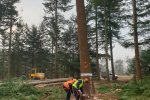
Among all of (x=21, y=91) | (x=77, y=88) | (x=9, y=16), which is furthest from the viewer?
(x=9, y=16)

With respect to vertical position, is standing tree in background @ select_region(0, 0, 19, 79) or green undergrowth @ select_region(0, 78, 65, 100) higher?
standing tree in background @ select_region(0, 0, 19, 79)

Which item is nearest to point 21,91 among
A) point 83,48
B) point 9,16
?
point 83,48

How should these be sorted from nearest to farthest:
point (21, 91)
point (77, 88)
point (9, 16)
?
point (77, 88), point (21, 91), point (9, 16)

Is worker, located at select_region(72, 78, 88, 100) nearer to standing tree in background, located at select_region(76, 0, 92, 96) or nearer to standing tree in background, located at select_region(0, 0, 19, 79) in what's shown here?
standing tree in background, located at select_region(76, 0, 92, 96)

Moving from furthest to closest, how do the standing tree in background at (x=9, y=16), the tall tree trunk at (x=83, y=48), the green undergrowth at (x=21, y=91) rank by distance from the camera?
the standing tree in background at (x=9, y=16) < the green undergrowth at (x=21, y=91) < the tall tree trunk at (x=83, y=48)

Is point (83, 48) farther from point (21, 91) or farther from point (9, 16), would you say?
point (9, 16)

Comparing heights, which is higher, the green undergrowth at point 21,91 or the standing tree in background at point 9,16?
the standing tree in background at point 9,16

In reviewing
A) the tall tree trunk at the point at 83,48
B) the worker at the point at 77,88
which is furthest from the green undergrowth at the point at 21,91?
the worker at the point at 77,88

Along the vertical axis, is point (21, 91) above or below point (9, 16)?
below

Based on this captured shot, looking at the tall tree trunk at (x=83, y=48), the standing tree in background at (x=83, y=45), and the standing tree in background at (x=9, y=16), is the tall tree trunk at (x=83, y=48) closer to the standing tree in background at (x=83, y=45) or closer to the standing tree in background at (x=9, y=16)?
the standing tree in background at (x=83, y=45)

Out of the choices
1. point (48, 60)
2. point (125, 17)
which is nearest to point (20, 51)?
point (48, 60)

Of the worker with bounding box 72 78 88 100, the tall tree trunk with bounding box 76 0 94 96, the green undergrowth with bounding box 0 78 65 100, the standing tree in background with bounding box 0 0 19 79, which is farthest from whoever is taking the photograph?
the standing tree in background with bounding box 0 0 19 79

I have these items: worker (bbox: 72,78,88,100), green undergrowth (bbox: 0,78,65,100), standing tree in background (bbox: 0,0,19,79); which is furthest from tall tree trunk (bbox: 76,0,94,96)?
standing tree in background (bbox: 0,0,19,79)

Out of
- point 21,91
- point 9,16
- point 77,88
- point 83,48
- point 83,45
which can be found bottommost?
point 21,91
